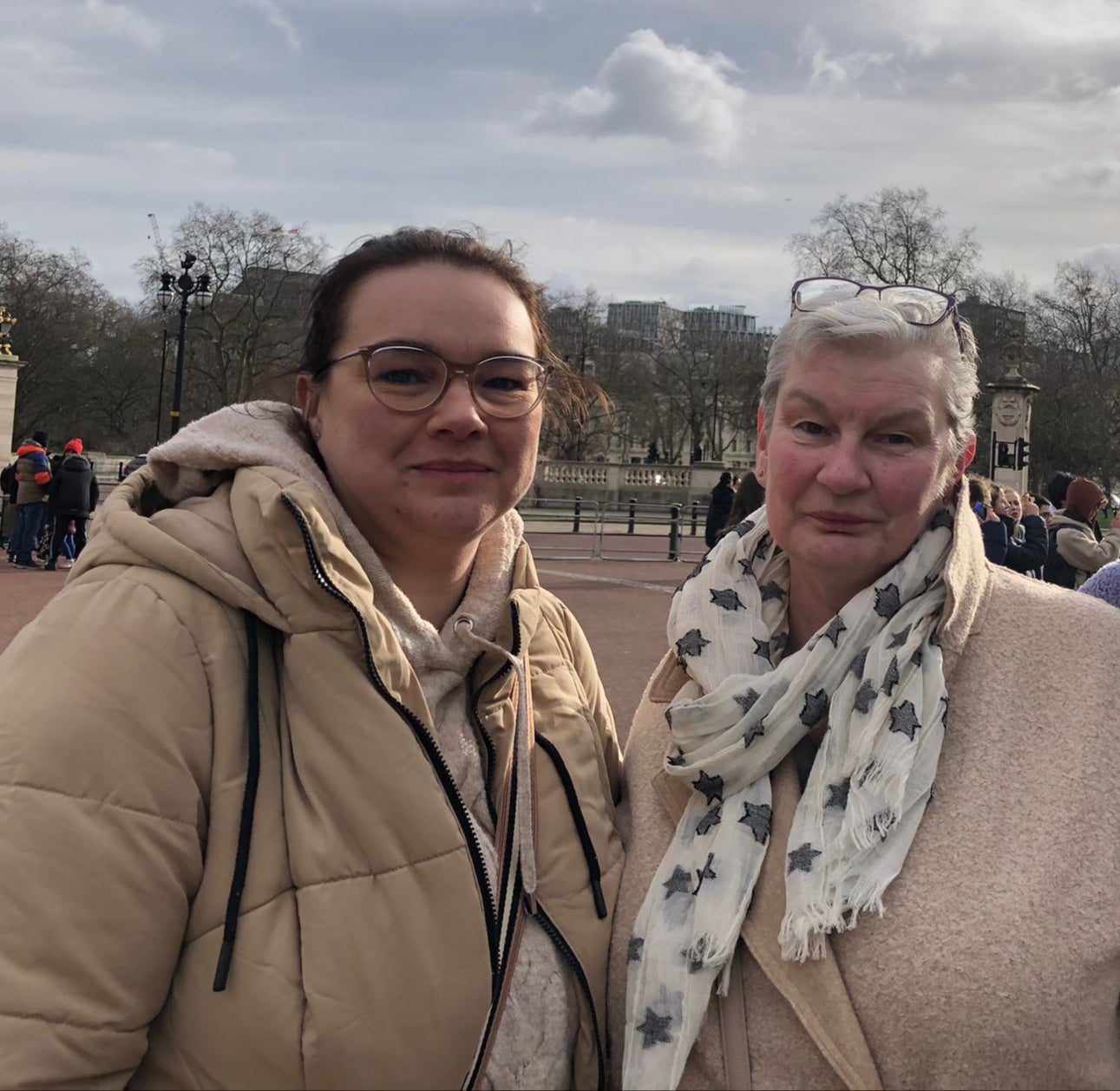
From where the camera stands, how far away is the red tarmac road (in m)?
Result: 9.05

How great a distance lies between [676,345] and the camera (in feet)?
224

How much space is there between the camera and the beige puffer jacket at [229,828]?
5.02 ft

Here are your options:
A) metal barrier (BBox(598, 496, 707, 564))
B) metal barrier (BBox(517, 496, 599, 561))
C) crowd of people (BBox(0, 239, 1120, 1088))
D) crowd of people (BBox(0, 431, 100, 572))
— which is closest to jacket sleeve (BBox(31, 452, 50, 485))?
crowd of people (BBox(0, 431, 100, 572))

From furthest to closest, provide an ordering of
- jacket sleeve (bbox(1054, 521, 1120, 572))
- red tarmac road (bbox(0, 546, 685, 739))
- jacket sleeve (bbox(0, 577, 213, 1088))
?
1. red tarmac road (bbox(0, 546, 685, 739))
2. jacket sleeve (bbox(1054, 521, 1120, 572))
3. jacket sleeve (bbox(0, 577, 213, 1088))

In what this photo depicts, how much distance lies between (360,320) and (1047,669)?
4.39ft

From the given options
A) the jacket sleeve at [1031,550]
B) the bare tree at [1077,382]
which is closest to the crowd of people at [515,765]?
the jacket sleeve at [1031,550]

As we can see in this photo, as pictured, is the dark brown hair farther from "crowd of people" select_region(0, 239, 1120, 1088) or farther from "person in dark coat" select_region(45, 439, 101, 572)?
"person in dark coat" select_region(45, 439, 101, 572)

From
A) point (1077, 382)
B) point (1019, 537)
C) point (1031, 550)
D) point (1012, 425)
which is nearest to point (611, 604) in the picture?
point (1019, 537)

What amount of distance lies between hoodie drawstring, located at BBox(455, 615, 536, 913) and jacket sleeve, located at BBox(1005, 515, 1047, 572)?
8818mm

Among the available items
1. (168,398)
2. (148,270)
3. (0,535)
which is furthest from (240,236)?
(0,535)

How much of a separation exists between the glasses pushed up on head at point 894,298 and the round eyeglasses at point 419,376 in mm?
604

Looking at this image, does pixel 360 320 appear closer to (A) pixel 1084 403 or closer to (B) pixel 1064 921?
(B) pixel 1064 921

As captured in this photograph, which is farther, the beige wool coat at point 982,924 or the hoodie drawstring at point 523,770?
the hoodie drawstring at point 523,770

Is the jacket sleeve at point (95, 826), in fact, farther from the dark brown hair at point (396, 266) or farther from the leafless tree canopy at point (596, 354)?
the leafless tree canopy at point (596, 354)
